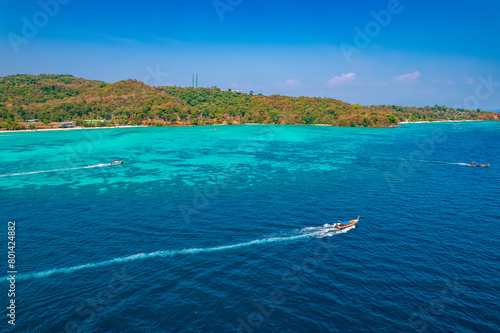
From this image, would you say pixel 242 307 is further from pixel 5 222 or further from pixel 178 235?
pixel 5 222

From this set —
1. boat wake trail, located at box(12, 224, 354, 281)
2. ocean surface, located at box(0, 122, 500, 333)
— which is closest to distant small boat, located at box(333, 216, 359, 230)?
boat wake trail, located at box(12, 224, 354, 281)

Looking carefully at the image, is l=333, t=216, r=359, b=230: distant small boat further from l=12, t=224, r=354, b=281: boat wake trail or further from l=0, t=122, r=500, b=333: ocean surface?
l=0, t=122, r=500, b=333: ocean surface

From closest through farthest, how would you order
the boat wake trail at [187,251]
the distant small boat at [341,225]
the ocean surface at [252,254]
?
1. the ocean surface at [252,254]
2. the boat wake trail at [187,251]
3. the distant small boat at [341,225]

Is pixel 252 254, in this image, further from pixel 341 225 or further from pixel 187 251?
pixel 341 225

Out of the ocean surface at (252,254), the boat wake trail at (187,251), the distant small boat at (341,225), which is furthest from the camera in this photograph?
the distant small boat at (341,225)

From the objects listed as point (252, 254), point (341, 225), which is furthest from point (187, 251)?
point (341, 225)

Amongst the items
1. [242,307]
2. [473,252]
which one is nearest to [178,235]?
[242,307]

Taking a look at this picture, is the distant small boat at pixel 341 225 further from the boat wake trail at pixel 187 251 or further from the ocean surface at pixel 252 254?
the ocean surface at pixel 252 254

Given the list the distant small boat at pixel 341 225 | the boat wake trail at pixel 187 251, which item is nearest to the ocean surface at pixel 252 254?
the boat wake trail at pixel 187 251
